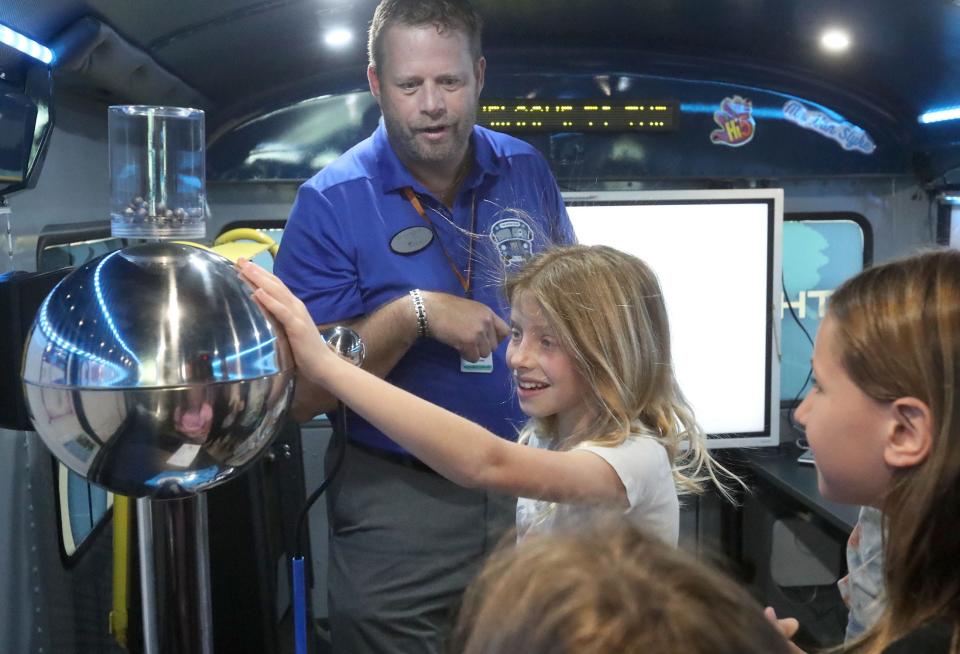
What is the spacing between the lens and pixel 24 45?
1823mm

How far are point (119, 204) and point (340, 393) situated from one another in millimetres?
363

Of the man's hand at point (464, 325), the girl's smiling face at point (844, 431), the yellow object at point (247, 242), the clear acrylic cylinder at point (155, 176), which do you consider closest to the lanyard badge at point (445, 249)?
the man's hand at point (464, 325)

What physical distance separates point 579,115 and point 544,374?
174 centimetres

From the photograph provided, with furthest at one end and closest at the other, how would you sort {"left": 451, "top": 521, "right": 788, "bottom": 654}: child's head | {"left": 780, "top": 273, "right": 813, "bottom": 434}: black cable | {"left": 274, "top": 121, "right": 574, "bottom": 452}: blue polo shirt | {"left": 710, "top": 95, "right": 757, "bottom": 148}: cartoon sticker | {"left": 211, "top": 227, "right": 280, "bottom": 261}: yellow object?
1. {"left": 780, "top": 273, "right": 813, "bottom": 434}: black cable
2. {"left": 710, "top": 95, "right": 757, "bottom": 148}: cartoon sticker
3. {"left": 211, "top": 227, "right": 280, "bottom": 261}: yellow object
4. {"left": 274, "top": 121, "right": 574, "bottom": 452}: blue polo shirt
5. {"left": 451, "top": 521, "right": 788, "bottom": 654}: child's head

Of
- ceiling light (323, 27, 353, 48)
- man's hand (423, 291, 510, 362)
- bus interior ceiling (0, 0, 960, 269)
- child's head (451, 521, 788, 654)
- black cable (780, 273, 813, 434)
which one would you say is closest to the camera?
child's head (451, 521, 788, 654)

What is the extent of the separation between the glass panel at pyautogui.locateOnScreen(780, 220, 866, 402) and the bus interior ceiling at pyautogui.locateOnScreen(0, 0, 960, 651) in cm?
7

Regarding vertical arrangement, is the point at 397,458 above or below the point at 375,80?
below

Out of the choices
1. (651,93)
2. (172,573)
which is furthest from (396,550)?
(651,93)

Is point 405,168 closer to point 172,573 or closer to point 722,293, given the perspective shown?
point 172,573

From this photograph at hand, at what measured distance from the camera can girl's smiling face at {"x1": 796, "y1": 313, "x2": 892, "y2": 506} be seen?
1.20 metres

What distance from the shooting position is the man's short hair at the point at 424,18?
6.75 ft

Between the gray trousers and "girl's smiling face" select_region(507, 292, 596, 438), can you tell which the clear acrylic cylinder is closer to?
"girl's smiling face" select_region(507, 292, 596, 438)

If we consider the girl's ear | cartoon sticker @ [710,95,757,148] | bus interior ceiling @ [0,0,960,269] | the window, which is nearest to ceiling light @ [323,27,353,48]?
bus interior ceiling @ [0,0,960,269]

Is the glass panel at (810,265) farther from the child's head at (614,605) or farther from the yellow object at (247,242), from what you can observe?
the child's head at (614,605)
